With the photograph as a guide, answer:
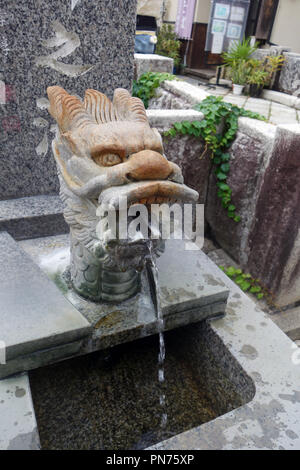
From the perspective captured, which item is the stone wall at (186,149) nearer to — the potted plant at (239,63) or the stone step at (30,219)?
the stone step at (30,219)

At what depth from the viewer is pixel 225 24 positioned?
7.38m

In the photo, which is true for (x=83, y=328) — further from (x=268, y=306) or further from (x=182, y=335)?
(x=268, y=306)

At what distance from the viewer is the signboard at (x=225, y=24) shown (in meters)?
7.23

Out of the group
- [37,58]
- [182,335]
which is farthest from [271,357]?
[37,58]

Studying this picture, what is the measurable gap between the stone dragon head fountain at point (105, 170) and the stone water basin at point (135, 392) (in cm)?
62

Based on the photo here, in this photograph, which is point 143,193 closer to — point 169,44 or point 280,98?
point 280,98

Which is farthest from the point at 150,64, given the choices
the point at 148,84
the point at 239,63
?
Answer: the point at 239,63

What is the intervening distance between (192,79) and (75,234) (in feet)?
30.5

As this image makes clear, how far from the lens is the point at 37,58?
2564 mm

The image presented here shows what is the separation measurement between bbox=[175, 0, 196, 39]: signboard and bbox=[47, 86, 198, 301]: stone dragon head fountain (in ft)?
28.3

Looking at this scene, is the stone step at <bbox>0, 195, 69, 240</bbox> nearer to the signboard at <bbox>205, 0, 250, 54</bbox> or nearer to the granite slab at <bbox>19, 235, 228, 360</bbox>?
the granite slab at <bbox>19, 235, 228, 360</bbox>

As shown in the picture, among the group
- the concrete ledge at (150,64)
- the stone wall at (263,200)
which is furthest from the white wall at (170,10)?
the stone wall at (263,200)

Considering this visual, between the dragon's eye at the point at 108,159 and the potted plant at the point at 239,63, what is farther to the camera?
the potted plant at the point at 239,63

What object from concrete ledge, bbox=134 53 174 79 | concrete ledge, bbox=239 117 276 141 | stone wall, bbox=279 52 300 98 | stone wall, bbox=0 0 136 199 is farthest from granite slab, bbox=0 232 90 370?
stone wall, bbox=279 52 300 98
